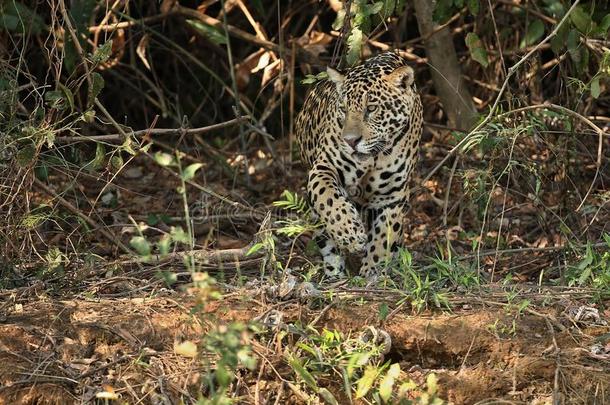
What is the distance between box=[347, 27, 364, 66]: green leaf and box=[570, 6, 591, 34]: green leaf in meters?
1.35

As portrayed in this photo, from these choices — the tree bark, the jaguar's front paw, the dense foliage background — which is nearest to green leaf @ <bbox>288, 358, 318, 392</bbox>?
the dense foliage background

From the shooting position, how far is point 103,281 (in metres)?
6.59

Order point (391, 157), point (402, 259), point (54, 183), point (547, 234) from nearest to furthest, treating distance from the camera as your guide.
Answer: point (402, 259) → point (391, 157) → point (547, 234) → point (54, 183)

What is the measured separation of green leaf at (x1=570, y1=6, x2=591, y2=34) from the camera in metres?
7.63

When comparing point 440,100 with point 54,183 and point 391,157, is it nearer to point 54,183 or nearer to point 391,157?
point 391,157

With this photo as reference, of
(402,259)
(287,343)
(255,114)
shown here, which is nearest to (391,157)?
(402,259)

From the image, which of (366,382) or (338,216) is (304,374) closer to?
(366,382)

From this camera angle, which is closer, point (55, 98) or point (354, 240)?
point (55, 98)

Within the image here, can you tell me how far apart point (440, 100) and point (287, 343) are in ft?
12.7

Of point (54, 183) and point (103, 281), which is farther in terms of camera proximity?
point (54, 183)

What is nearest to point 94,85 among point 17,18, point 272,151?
point 17,18

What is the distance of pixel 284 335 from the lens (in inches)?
229

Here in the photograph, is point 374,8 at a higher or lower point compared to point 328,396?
→ higher

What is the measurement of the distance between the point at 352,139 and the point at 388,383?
222 centimetres
